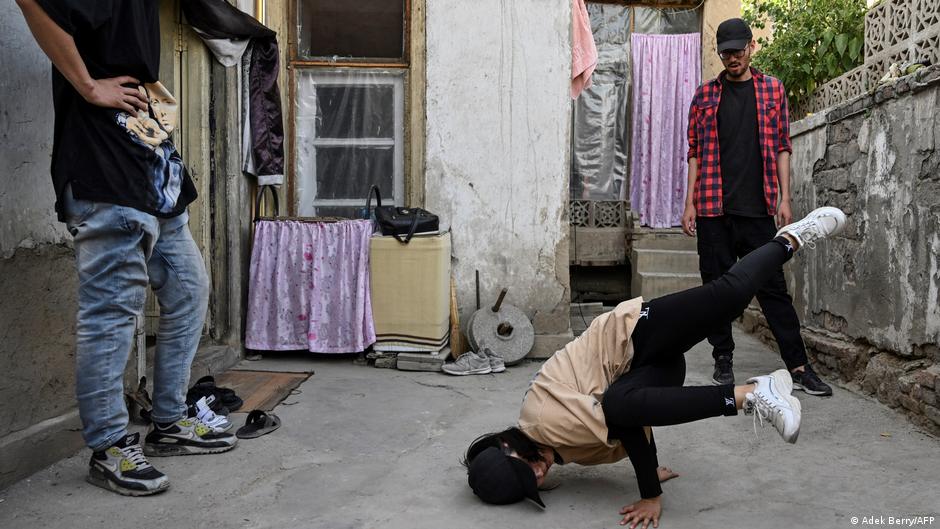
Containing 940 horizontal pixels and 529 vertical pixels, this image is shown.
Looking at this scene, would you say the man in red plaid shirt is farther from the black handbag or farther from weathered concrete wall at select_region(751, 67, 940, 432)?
the black handbag

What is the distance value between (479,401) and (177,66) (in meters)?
2.68

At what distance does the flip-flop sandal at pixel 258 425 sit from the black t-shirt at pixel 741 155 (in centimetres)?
272

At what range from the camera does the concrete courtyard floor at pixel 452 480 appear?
2.47 m

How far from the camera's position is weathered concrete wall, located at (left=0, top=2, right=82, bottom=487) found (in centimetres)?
273

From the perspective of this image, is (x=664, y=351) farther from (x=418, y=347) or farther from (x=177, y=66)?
(x=177, y=66)

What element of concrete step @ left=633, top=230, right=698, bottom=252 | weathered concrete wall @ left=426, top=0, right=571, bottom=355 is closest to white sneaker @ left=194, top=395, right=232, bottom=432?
weathered concrete wall @ left=426, top=0, right=571, bottom=355

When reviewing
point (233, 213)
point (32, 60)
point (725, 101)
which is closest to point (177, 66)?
point (233, 213)

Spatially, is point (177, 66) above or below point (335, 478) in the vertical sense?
above

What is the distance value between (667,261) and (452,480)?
18.1ft

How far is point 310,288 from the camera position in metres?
5.07

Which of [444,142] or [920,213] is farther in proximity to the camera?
[444,142]

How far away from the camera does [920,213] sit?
3662 mm

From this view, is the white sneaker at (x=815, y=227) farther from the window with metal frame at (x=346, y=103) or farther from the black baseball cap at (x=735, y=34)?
the window with metal frame at (x=346, y=103)

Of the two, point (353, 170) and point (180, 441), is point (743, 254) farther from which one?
point (180, 441)
